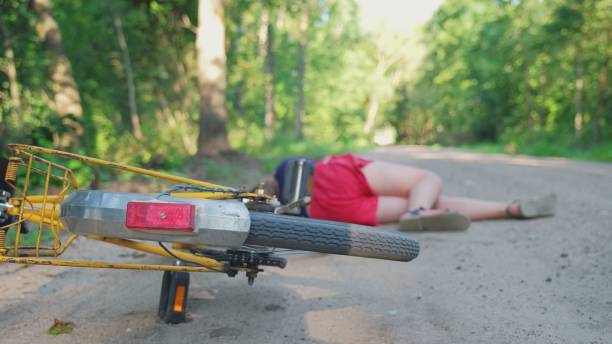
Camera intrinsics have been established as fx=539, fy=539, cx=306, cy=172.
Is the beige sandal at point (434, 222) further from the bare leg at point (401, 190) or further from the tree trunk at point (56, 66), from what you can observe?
the tree trunk at point (56, 66)

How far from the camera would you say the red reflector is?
1757 mm

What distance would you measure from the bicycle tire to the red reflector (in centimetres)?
22

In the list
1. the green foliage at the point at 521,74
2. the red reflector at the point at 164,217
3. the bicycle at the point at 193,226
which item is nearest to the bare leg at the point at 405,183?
the bicycle at the point at 193,226

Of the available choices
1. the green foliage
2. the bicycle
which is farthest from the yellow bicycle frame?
the green foliage

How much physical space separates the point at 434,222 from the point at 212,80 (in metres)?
6.01

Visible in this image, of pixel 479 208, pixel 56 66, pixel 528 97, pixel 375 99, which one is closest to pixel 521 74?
pixel 528 97

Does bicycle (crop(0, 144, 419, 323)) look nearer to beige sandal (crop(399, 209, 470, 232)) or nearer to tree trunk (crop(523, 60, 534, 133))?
beige sandal (crop(399, 209, 470, 232))

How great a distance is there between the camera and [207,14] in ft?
30.4

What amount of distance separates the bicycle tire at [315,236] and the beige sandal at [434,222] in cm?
229

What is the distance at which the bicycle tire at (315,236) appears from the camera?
6.14ft

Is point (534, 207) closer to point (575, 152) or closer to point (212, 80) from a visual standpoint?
point (212, 80)

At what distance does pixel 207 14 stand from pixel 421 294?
7.54 metres

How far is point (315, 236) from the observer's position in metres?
1.94

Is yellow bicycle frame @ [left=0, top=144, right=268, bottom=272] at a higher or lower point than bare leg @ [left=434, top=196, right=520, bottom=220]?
lower
